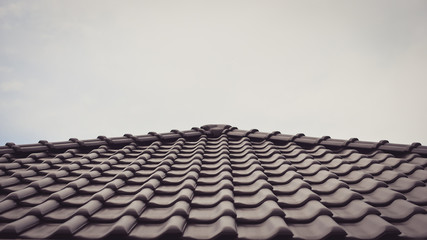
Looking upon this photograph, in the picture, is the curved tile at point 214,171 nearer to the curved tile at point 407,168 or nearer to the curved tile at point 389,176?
the curved tile at point 389,176

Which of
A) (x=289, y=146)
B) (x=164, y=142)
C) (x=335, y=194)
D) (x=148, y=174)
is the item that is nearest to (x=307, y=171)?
(x=335, y=194)

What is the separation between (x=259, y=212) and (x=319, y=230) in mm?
520

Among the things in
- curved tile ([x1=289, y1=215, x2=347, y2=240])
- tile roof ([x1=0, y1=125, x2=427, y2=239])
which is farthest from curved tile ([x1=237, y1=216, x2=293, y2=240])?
curved tile ([x1=289, y1=215, x2=347, y2=240])

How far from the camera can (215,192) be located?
279 centimetres

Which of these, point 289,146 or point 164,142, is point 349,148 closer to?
point 289,146

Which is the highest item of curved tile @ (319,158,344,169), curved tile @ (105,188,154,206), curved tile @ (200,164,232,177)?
curved tile @ (319,158,344,169)

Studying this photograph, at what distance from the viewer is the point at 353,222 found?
2.23 meters

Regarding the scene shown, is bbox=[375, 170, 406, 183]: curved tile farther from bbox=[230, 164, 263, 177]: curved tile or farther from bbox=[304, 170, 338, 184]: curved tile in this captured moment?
bbox=[230, 164, 263, 177]: curved tile

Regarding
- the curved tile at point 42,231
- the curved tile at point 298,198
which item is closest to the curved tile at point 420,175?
the curved tile at point 298,198

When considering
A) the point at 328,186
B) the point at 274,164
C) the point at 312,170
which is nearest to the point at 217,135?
the point at 274,164

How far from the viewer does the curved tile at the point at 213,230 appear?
1.94 m

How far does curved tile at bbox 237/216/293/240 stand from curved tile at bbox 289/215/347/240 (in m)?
0.12

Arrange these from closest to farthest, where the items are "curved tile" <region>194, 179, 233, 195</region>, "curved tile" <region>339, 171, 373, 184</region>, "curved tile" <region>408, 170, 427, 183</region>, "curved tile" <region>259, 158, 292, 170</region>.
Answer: "curved tile" <region>194, 179, 233, 195</region> → "curved tile" <region>408, 170, 427, 183</region> → "curved tile" <region>339, 171, 373, 184</region> → "curved tile" <region>259, 158, 292, 170</region>

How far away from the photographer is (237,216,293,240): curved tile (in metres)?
1.91
